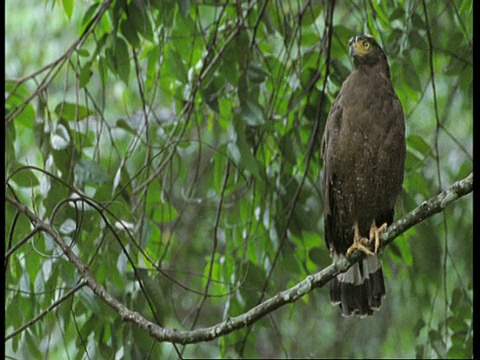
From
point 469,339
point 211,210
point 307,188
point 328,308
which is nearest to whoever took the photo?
point 469,339

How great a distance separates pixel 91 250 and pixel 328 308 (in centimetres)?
325

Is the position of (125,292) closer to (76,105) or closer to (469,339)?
(76,105)

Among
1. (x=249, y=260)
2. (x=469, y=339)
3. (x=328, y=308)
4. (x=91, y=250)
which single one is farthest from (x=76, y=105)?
(x=328, y=308)

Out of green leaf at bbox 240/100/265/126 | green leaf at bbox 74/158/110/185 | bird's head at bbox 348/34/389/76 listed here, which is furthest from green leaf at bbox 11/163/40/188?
bird's head at bbox 348/34/389/76

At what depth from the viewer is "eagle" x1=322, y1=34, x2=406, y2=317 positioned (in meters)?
3.25

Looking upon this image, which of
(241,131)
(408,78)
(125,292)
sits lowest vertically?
(125,292)

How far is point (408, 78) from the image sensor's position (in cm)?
383

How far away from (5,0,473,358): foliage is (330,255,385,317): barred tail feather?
0.21 metres

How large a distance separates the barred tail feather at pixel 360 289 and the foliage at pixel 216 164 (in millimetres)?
210

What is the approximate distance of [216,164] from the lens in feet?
12.3

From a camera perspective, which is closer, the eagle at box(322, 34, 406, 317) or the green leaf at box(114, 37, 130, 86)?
the eagle at box(322, 34, 406, 317)

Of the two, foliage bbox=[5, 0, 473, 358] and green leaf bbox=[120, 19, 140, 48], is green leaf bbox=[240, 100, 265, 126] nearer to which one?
foliage bbox=[5, 0, 473, 358]

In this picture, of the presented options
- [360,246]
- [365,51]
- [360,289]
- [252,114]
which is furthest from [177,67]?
[360,289]

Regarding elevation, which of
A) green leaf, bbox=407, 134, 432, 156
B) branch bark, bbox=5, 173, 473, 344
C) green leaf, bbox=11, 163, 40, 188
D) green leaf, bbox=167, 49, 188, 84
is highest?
green leaf, bbox=167, 49, 188, 84
